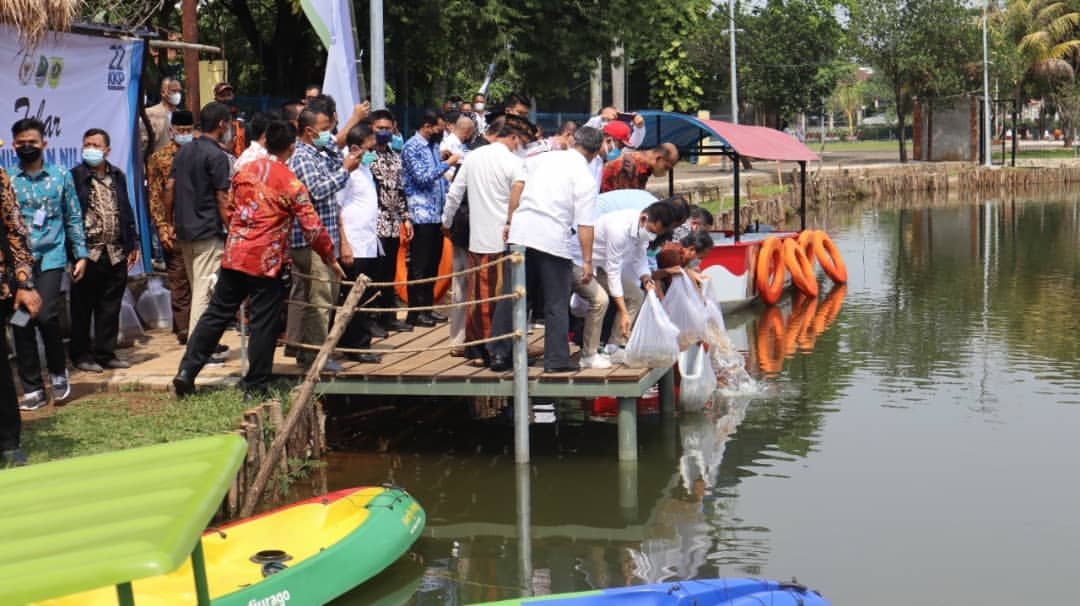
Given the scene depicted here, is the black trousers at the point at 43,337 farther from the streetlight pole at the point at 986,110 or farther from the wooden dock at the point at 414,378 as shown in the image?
the streetlight pole at the point at 986,110

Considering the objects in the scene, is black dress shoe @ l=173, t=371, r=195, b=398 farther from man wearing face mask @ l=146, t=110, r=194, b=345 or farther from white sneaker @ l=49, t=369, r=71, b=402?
man wearing face mask @ l=146, t=110, r=194, b=345

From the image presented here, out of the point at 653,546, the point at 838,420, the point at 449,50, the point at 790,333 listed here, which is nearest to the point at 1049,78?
the point at 449,50

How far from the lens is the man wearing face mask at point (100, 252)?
1102 cm

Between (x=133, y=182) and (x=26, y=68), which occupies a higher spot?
(x=26, y=68)

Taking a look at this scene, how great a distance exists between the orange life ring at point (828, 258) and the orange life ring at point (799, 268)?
1.05 metres

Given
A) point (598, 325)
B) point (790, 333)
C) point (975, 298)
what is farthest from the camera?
point (975, 298)

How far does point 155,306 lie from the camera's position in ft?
44.3

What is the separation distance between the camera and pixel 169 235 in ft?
39.8

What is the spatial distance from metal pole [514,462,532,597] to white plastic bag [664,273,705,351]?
1.87 m

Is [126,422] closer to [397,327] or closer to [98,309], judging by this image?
[98,309]

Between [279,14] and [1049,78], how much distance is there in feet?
153

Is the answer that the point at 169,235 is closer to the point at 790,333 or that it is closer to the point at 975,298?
the point at 790,333

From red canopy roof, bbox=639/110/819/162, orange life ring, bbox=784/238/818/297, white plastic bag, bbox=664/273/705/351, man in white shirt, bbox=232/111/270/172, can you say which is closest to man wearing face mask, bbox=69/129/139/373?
man in white shirt, bbox=232/111/270/172

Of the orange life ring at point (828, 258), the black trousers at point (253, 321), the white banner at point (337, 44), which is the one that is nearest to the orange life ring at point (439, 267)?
the white banner at point (337, 44)
